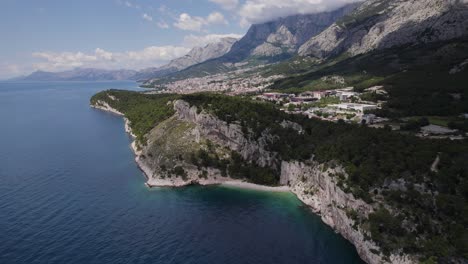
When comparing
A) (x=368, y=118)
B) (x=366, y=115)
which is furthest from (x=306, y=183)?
(x=366, y=115)

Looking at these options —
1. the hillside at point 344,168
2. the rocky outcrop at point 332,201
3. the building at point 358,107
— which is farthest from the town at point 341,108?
the rocky outcrop at point 332,201

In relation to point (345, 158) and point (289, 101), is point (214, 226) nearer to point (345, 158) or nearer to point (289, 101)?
point (345, 158)

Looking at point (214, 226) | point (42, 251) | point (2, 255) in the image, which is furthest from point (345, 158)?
point (2, 255)

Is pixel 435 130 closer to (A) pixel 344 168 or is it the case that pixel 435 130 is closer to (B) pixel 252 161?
(A) pixel 344 168

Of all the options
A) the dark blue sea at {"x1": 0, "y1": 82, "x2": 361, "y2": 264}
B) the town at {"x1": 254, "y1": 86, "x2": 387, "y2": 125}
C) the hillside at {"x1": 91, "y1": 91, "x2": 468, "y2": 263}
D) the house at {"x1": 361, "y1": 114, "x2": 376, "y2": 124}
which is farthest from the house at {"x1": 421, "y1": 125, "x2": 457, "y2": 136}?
the dark blue sea at {"x1": 0, "y1": 82, "x2": 361, "y2": 264}

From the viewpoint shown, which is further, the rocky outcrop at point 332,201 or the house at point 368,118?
the house at point 368,118

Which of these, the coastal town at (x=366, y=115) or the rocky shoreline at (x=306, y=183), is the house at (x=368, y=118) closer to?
the coastal town at (x=366, y=115)

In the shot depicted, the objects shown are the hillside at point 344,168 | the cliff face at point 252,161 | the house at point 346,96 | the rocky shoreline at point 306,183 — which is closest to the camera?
the hillside at point 344,168
